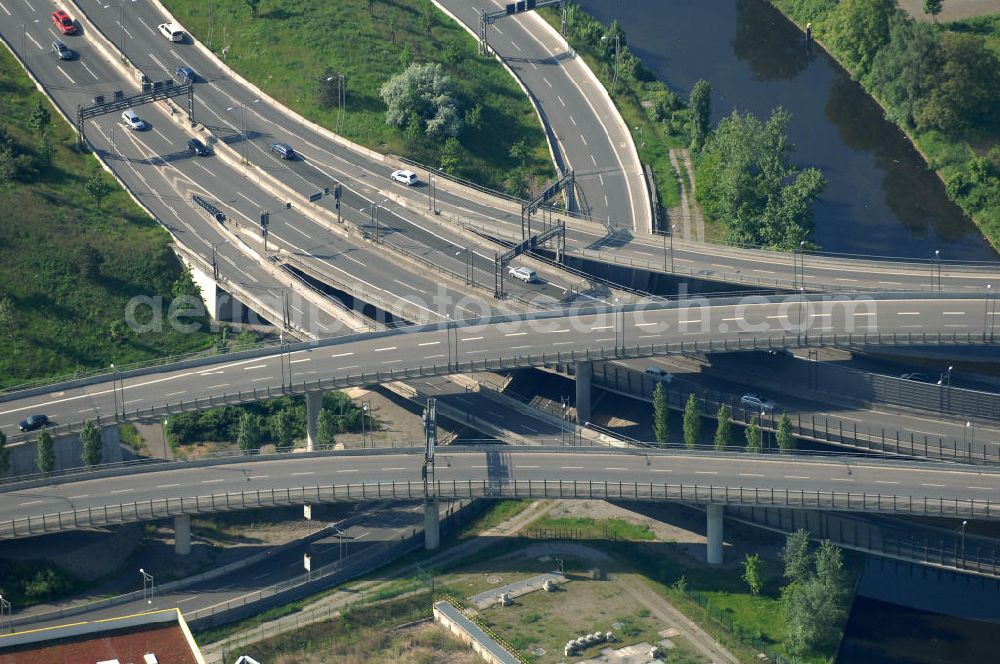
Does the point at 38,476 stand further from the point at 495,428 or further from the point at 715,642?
the point at 715,642

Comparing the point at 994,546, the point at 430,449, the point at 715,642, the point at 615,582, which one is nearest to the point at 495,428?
the point at 430,449

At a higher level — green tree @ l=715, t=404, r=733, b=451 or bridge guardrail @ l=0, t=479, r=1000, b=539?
green tree @ l=715, t=404, r=733, b=451

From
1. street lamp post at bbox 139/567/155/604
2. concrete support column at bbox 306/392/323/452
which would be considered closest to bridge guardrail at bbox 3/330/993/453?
A: concrete support column at bbox 306/392/323/452

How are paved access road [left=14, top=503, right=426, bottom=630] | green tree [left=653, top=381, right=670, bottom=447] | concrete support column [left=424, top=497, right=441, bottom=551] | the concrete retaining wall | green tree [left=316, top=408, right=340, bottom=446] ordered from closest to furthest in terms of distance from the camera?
1. paved access road [left=14, top=503, right=426, bottom=630]
2. concrete support column [left=424, top=497, right=441, bottom=551]
3. the concrete retaining wall
4. green tree [left=653, top=381, right=670, bottom=447]
5. green tree [left=316, top=408, right=340, bottom=446]

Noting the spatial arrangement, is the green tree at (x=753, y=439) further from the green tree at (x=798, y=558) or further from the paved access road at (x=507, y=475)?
the green tree at (x=798, y=558)

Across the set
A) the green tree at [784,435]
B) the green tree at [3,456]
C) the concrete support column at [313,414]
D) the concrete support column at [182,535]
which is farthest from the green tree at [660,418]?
the green tree at [3,456]

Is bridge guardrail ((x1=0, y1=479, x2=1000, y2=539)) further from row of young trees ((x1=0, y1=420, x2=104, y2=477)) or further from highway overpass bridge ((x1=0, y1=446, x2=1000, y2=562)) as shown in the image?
row of young trees ((x1=0, y1=420, x2=104, y2=477))

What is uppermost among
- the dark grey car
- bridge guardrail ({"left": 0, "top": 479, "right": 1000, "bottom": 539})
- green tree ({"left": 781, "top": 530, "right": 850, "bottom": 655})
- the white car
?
the dark grey car

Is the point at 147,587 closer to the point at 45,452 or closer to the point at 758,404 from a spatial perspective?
the point at 45,452
